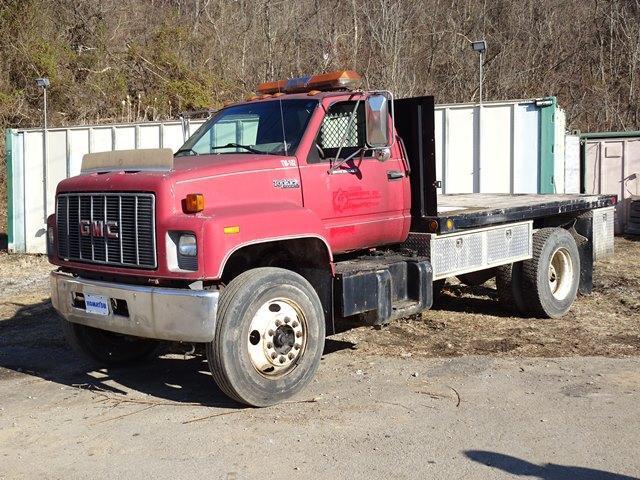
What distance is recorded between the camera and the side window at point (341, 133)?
6.74 m

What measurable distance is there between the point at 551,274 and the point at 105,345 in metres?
5.13

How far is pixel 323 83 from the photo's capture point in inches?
285

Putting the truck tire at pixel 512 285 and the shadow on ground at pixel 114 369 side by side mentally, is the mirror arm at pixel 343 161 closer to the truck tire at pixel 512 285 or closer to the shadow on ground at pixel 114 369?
the shadow on ground at pixel 114 369

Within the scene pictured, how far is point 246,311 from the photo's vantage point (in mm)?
5684

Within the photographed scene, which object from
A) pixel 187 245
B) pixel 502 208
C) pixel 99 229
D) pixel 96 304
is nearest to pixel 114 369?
pixel 96 304

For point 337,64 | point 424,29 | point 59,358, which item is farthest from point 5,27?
point 59,358

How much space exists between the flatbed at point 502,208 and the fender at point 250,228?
173 cm

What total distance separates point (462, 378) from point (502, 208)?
2.51 m

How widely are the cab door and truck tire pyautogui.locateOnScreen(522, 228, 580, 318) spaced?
91.9 inches

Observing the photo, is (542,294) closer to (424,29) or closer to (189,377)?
(189,377)

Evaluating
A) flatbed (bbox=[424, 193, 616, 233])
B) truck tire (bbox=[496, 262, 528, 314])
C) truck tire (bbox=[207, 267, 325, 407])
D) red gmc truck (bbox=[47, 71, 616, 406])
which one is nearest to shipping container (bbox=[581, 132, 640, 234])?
flatbed (bbox=[424, 193, 616, 233])

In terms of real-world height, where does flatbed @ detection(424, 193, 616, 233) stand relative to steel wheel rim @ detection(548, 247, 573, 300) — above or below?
above

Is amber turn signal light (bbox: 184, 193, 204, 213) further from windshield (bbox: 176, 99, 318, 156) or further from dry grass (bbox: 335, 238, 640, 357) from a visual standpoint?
dry grass (bbox: 335, 238, 640, 357)

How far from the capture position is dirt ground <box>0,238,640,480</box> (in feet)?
15.6
